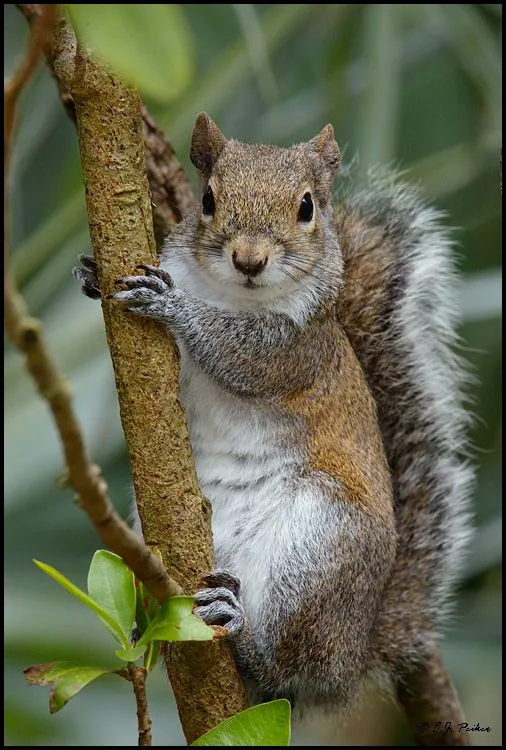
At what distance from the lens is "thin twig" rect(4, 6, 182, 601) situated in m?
0.46

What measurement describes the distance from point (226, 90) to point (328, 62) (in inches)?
9.3

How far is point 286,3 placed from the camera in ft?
8.06

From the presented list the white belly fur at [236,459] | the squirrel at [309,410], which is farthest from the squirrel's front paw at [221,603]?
the white belly fur at [236,459]

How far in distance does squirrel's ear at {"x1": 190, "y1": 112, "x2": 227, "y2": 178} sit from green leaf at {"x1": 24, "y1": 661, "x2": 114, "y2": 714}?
0.83 m

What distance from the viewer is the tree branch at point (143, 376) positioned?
1.13 m

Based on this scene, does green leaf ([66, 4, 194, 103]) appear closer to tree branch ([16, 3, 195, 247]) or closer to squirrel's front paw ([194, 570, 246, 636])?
squirrel's front paw ([194, 570, 246, 636])

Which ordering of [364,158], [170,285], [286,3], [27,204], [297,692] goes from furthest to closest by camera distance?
[27,204] < [286,3] < [364,158] < [297,692] < [170,285]

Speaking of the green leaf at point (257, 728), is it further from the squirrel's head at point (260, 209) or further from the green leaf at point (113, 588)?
the squirrel's head at point (260, 209)

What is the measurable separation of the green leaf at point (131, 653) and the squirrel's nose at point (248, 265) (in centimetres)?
56

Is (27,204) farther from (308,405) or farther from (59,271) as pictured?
(308,405)

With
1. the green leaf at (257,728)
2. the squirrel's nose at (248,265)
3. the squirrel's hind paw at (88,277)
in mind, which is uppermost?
the squirrel's hind paw at (88,277)

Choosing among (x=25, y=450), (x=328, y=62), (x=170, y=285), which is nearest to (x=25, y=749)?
(x=25, y=450)

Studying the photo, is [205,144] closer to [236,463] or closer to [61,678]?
[236,463]

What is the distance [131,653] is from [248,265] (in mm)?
572
